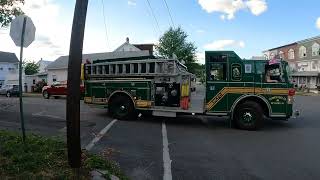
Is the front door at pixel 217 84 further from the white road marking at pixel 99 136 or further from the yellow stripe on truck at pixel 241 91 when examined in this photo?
the white road marking at pixel 99 136

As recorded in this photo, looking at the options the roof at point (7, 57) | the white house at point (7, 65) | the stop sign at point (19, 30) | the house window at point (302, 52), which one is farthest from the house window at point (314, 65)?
the stop sign at point (19, 30)

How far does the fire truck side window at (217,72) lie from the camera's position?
15.5 meters

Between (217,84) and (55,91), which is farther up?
(217,84)

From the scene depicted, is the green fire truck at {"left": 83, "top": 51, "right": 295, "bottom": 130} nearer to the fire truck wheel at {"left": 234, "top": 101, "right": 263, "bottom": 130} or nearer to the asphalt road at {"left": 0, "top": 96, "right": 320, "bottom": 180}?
the fire truck wheel at {"left": 234, "top": 101, "right": 263, "bottom": 130}

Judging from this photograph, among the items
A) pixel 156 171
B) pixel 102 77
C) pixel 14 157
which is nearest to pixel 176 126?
pixel 102 77

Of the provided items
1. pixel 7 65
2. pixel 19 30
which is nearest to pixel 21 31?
pixel 19 30

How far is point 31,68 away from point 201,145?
108m

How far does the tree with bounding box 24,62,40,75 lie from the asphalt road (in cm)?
9820

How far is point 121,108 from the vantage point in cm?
1756

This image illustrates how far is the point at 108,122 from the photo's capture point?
16.7m

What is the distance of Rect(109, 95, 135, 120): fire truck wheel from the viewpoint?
1738 centimetres

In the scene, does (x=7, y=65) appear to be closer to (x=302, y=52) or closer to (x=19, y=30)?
(x=302, y=52)

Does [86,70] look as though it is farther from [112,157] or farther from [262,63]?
[112,157]

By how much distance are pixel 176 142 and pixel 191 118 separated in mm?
6636
